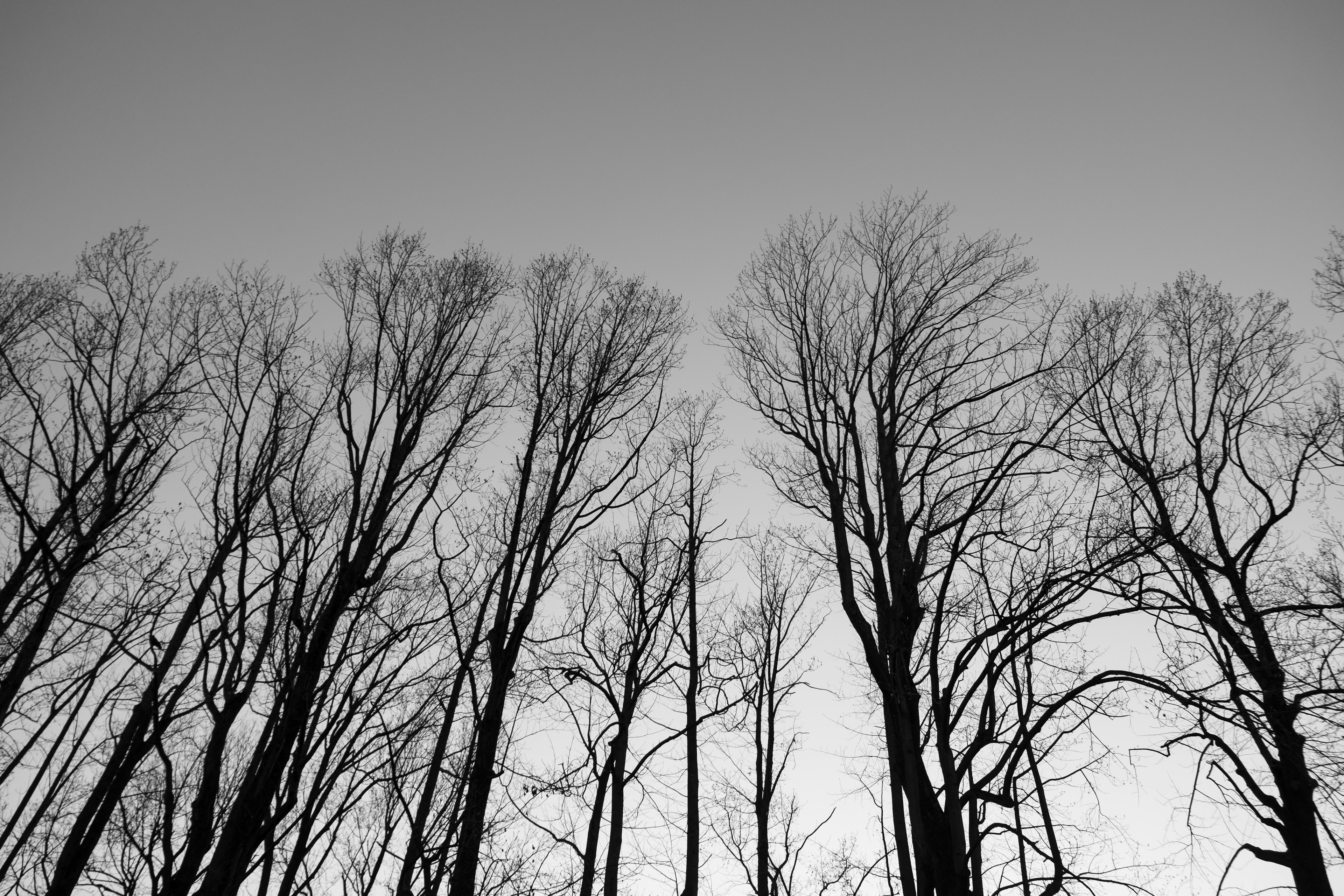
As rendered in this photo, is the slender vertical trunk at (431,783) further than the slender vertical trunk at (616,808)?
No

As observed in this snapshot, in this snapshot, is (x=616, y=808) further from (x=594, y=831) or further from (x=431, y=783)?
(x=431, y=783)

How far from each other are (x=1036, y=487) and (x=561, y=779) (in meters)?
7.85

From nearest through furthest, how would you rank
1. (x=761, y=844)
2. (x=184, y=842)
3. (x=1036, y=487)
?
(x=184, y=842) → (x=1036, y=487) → (x=761, y=844)

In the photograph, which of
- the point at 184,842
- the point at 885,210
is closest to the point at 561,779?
the point at 184,842

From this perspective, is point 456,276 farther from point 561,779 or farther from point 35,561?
point 561,779

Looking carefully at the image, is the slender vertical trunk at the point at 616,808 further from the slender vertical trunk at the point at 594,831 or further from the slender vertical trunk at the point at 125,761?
the slender vertical trunk at the point at 125,761

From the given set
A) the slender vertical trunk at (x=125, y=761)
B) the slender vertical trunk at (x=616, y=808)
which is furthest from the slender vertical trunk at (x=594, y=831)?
the slender vertical trunk at (x=125, y=761)

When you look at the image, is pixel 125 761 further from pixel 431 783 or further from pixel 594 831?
pixel 594 831

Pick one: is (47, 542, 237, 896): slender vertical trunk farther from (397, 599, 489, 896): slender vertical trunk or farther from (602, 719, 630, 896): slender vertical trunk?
(602, 719, 630, 896): slender vertical trunk

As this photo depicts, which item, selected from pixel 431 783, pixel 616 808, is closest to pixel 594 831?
pixel 616 808

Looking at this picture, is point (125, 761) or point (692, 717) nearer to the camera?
point (125, 761)

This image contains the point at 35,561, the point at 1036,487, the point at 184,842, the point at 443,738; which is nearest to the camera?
the point at 184,842

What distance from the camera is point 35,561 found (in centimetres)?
886

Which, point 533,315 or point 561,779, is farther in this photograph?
point 561,779
